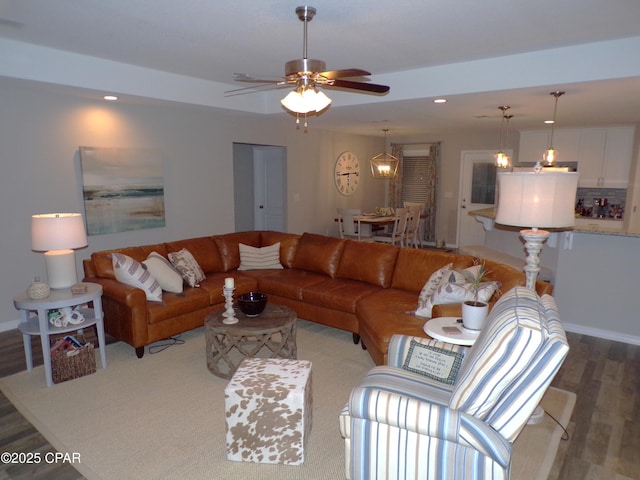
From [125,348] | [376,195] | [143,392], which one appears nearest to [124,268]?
[125,348]

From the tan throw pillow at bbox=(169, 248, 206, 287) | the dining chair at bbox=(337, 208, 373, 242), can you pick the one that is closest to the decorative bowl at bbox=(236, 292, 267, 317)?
the tan throw pillow at bbox=(169, 248, 206, 287)

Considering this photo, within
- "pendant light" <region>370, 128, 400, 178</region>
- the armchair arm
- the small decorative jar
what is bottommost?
the armchair arm

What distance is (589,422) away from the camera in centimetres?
277

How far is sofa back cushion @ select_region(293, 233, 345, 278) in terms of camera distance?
15.4ft

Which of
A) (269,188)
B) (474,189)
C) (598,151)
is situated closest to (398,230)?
(474,189)

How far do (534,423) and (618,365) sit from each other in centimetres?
144

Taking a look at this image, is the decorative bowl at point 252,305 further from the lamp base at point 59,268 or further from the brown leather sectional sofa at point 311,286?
the lamp base at point 59,268

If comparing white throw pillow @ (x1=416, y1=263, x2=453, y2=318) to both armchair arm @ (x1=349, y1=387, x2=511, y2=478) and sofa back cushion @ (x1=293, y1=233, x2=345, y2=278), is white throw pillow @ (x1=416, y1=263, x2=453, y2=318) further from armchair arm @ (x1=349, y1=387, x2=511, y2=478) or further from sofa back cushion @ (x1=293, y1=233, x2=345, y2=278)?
armchair arm @ (x1=349, y1=387, x2=511, y2=478)

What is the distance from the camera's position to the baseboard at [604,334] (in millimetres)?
4074

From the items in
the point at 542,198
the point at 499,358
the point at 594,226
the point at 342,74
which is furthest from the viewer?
the point at 594,226

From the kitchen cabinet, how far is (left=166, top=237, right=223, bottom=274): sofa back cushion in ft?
19.6

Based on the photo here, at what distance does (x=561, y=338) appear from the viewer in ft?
5.55

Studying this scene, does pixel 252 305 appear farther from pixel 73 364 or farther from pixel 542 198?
pixel 542 198

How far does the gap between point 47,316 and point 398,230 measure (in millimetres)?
5564
